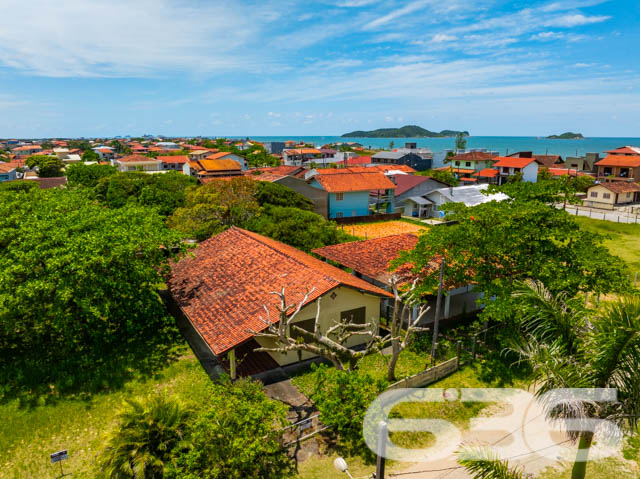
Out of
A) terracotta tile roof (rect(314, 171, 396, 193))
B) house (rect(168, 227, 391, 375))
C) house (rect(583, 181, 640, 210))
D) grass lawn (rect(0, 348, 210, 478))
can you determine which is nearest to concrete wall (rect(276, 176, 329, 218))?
terracotta tile roof (rect(314, 171, 396, 193))

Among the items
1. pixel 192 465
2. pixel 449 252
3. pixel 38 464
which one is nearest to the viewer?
pixel 192 465

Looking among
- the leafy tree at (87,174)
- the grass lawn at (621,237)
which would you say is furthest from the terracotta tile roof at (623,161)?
the leafy tree at (87,174)

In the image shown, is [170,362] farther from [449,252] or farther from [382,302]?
[449,252]

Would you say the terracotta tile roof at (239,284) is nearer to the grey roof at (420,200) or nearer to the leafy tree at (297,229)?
the leafy tree at (297,229)

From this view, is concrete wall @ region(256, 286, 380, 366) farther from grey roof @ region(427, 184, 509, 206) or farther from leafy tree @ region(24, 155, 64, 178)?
leafy tree @ region(24, 155, 64, 178)

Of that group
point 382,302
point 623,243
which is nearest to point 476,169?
point 623,243

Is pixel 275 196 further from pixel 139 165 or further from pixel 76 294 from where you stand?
pixel 139 165
